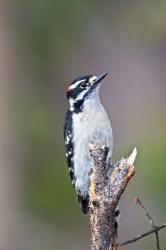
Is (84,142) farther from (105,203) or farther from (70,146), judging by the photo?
(105,203)

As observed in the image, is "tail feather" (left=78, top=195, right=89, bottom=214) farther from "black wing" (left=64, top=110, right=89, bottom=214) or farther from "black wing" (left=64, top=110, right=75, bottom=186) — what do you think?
"black wing" (left=64, top=110, right=75, bottom=186)

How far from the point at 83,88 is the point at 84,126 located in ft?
1.05

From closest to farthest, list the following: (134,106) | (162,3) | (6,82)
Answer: (162,3)
(6,82)
(134,106)

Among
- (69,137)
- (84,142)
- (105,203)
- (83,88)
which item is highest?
(83,88)

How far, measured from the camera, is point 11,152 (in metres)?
13.4

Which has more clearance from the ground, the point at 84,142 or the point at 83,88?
the point at 83,88

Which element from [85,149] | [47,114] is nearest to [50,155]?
[47,114]

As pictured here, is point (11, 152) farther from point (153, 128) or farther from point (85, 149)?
point (85, 149)

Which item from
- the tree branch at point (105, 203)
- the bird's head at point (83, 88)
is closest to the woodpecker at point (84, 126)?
the bird's head at point (83, 88)

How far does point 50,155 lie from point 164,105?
6.35ft

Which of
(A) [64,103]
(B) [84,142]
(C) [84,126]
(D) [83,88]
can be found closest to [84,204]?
(B) [84,142]

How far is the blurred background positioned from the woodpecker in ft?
8.99

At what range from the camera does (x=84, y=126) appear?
862 cm

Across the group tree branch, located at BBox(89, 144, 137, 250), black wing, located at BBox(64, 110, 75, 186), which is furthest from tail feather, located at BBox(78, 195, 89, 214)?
tree branch, located at BBox(89, 144, 137, 250)
